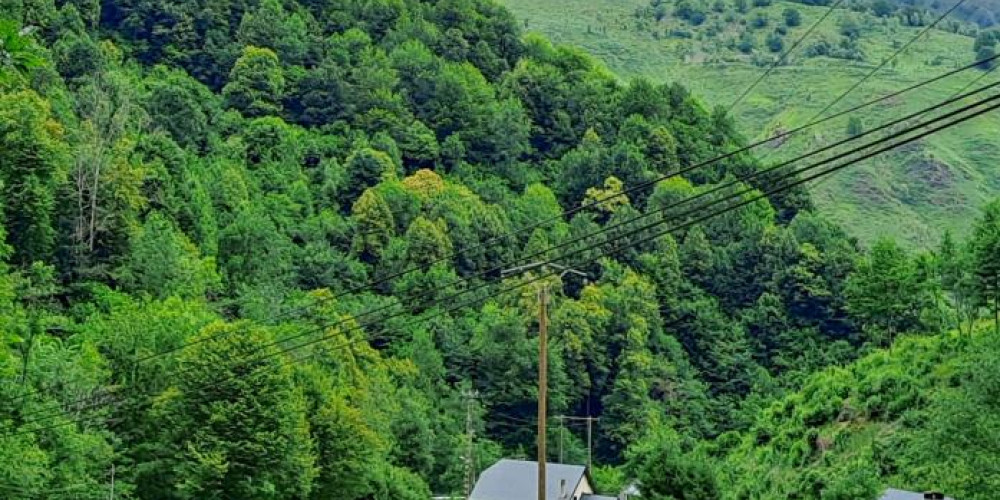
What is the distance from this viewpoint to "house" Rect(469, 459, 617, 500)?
5784 cm

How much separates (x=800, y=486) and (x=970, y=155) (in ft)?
471

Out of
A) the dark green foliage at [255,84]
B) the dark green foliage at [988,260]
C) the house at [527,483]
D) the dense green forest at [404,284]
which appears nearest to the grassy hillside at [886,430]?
the dense green forest at [404,284]

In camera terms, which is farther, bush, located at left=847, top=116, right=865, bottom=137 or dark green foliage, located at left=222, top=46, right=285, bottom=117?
bush, located at left=847, top=116, right=865, bottom=137

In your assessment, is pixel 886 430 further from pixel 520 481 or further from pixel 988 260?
pixel 520 481

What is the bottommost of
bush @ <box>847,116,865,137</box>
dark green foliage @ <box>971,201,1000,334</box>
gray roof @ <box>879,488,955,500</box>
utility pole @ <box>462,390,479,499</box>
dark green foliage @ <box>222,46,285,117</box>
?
gray roof @ <box>879,488,955,500</box>

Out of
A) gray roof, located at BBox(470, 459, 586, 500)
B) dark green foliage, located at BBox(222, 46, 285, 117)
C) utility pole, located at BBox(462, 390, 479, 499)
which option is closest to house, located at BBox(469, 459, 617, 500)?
gray roof, located at BBox(470, 459, 586, 500)

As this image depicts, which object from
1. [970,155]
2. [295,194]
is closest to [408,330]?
[295,194]

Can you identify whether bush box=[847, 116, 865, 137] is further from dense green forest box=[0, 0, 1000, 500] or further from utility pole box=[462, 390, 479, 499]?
utility pole box=[462, 390, 479, 499]

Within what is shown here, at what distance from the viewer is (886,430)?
5484cm

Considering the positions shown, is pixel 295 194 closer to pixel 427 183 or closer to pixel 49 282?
pixel 427 183

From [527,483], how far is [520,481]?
49cm

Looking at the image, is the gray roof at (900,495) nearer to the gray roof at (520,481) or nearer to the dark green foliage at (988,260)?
the dark green foliage at (988,260)

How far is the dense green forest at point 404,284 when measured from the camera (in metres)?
47.7

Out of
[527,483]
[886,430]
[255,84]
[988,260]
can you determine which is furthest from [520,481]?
[255,84]
